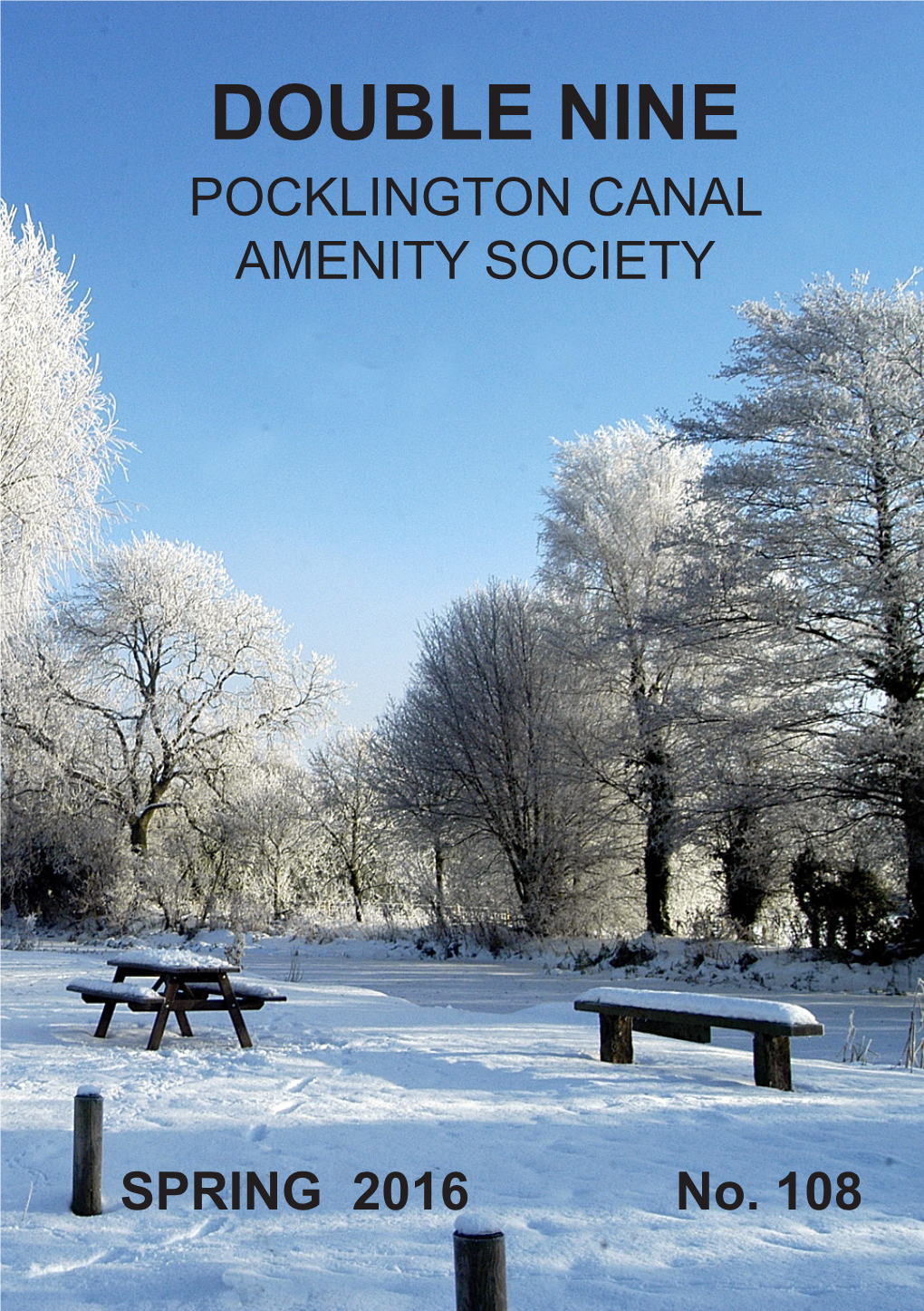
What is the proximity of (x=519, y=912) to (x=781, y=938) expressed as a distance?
18.6ft

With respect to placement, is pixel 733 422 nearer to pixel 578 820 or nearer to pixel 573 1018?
pixel 578 820

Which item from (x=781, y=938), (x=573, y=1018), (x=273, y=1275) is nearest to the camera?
(x=273, y=1275)

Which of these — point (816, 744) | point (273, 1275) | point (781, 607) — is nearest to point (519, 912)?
point (816, 744)

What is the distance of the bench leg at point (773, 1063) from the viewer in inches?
279

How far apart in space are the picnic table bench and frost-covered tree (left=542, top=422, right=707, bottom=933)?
1286cm

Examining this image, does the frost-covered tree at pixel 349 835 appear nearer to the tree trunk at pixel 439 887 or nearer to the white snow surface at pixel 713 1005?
the tree trunk at pixel 439 887

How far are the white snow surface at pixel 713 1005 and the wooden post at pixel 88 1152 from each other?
4471 millimetres

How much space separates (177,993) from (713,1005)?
4098mm

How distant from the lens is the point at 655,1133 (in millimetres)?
5617

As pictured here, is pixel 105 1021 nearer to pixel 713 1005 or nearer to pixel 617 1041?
pixel 617 1041

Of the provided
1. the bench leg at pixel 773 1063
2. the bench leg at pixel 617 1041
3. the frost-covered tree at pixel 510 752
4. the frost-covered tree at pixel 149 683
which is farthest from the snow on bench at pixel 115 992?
the frost-covered tree at pixel 149 683

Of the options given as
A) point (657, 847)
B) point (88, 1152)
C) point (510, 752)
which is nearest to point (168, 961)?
point (88, 1152)

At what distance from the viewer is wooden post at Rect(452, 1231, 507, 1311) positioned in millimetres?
2287

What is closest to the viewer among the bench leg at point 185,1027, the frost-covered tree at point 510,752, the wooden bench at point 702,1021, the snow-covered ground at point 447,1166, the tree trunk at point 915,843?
the snow-covered ground at point 447,1166
